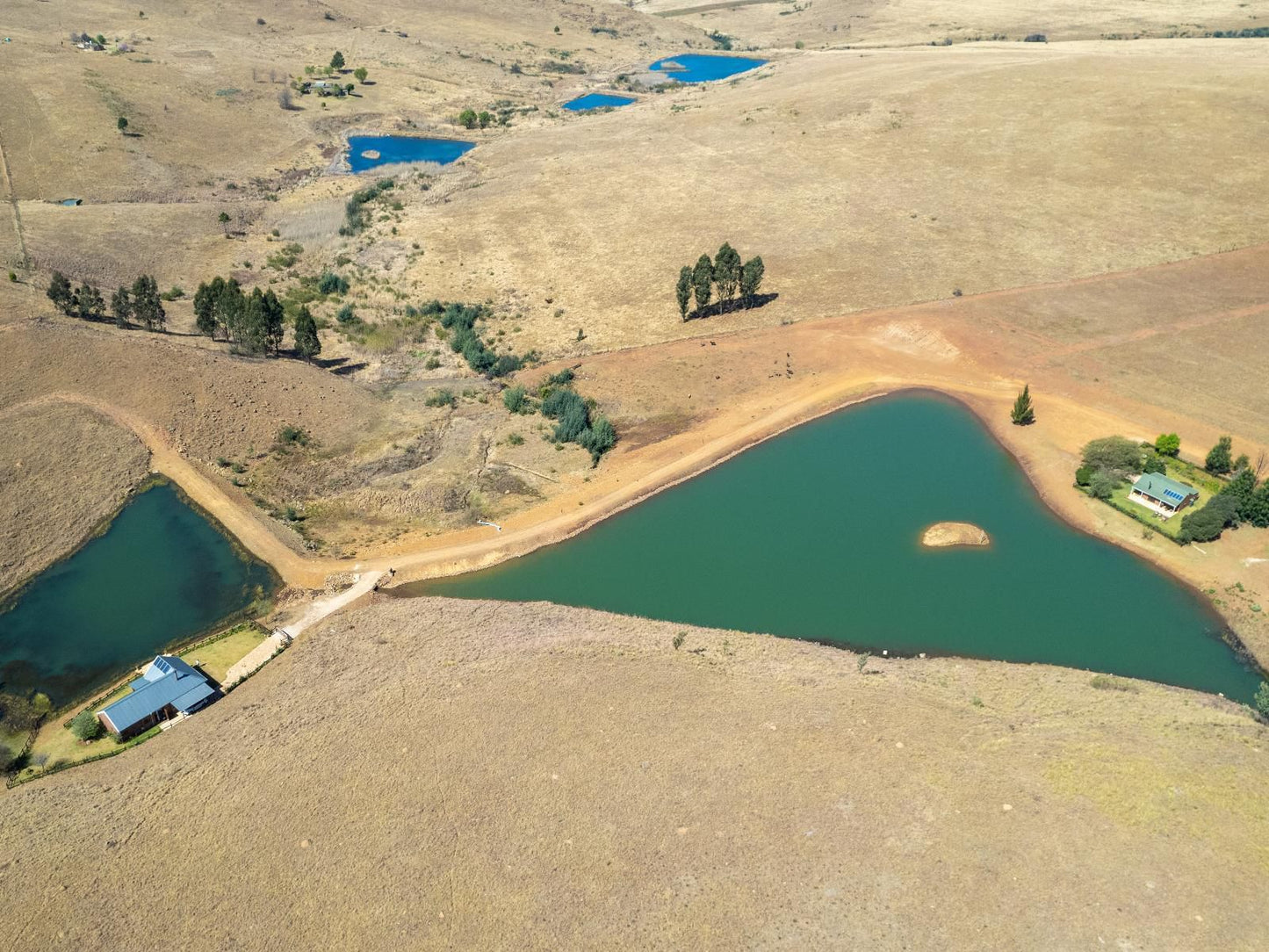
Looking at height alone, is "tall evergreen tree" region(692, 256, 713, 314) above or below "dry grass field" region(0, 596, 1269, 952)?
above

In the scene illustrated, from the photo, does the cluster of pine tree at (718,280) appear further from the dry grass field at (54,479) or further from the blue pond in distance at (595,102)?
the blue pond in distance at (595,102)

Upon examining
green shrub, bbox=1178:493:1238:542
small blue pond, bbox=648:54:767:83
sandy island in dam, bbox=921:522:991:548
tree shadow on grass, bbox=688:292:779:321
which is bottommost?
sandy island in dam, bbox=921:522:991:548

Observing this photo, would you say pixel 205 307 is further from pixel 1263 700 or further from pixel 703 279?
pixel 1263 700

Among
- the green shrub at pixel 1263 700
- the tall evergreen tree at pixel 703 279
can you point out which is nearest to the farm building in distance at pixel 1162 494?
the green shrub at pixel 1263 700

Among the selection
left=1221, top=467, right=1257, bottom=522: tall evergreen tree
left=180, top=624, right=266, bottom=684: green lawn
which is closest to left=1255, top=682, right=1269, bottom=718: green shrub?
left=1221, top=467, right=1257, bottom=522: tall evergreen tree

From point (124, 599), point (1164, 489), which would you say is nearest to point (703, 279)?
point (1164, 489)

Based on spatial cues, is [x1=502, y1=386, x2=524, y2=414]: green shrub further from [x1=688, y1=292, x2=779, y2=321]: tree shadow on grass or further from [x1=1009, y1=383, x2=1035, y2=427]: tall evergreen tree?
[x1=1009, y1=383, x2=1035, y2=427]: tall evergreen tree

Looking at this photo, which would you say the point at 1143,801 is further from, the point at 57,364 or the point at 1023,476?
the point at 57,364
